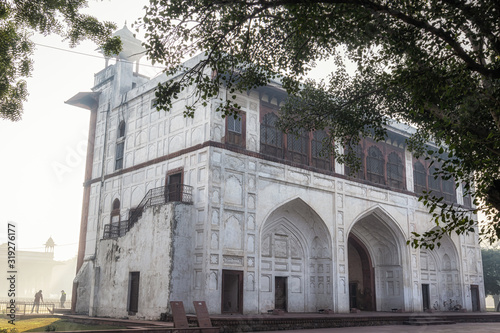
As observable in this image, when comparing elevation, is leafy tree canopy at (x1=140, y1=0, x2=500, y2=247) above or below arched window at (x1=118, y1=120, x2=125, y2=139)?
below

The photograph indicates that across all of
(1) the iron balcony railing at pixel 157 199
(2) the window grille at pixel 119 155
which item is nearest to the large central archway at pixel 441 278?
(1) the iron balcony railing at pixel 157 199

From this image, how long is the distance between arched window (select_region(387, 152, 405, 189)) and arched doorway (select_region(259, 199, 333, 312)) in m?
5.73

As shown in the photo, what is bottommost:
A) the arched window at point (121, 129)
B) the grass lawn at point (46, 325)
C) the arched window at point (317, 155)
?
the grass lawn at point (46, 325)

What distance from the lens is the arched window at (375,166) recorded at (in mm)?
23252

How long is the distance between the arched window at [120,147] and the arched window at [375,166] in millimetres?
11227

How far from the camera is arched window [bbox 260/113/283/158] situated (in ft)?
62.6

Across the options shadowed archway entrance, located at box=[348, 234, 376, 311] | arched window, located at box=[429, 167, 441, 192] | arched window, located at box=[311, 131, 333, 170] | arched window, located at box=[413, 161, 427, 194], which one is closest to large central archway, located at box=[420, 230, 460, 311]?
arched window, located at box=[429, 167, 441, 192]

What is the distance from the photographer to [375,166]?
931 inches

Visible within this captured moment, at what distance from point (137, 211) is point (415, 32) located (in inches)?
516

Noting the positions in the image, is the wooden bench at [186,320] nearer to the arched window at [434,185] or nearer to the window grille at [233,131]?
the window grille at [233,131]

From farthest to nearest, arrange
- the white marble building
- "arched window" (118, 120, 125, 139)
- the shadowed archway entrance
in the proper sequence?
1. the shadowed archway entrance
2. "arched window" (118, 120, 125, 139)
3. the white marble building

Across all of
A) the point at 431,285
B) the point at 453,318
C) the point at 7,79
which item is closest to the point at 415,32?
the point at 7,79

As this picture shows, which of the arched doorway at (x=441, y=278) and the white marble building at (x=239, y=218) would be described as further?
the arched doorway at (x=441, y=278)

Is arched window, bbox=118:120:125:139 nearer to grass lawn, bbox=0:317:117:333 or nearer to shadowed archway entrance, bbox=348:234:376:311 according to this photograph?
grass lawn, bbox=0:317:117:333
